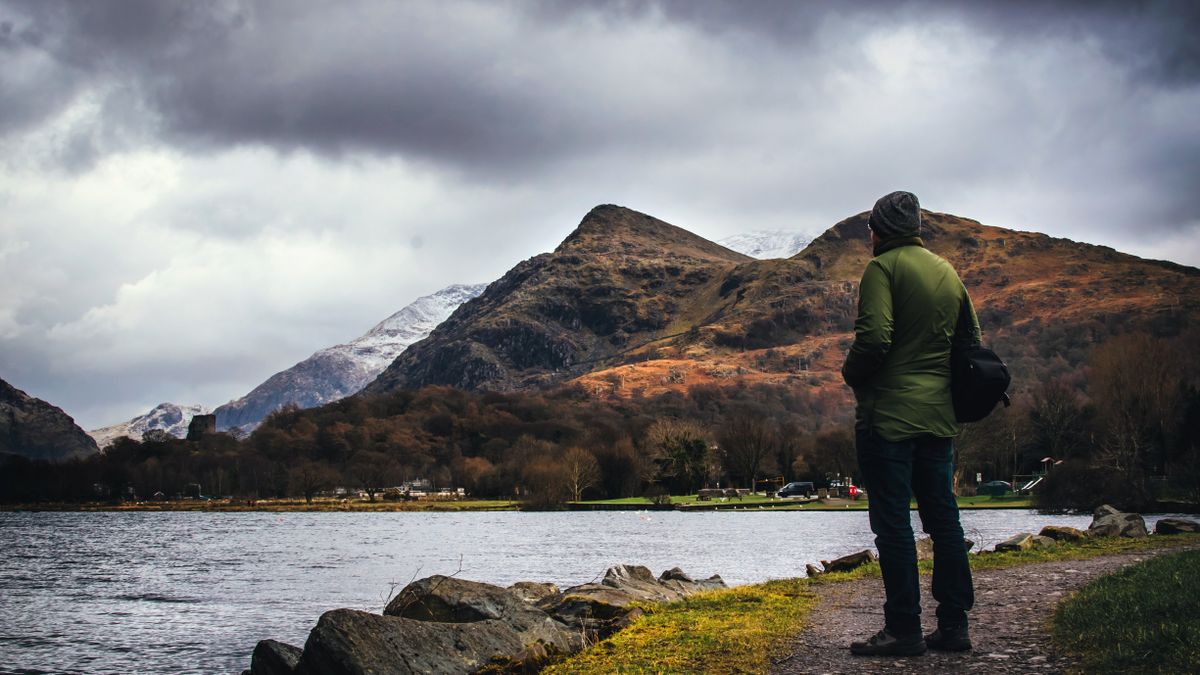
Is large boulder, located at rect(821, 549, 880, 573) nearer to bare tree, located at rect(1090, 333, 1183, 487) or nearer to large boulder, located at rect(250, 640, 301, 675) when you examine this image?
large boulder, located at rect(250, 640, 301, 675)

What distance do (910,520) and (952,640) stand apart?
1.38 m

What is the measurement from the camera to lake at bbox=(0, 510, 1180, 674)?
31.8 m

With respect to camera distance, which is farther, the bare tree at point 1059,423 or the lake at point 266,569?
the bare tree at point 1059,423

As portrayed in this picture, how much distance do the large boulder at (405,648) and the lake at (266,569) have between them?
14353mm

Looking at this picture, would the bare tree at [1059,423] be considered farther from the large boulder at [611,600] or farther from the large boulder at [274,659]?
the large boulder at [274,659]

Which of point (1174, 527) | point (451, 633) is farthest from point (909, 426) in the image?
point (1174, 527)

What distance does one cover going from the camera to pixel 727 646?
1236cm

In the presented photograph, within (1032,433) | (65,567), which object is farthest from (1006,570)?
(1032,433)

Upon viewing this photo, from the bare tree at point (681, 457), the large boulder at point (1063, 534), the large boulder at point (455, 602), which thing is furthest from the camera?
the bare tree at point (681, 457)

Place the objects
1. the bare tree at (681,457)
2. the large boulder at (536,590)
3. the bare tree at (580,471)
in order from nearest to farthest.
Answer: the large boulder at (536,590), the bare tree at (681,457), the bare tree at (580,471)

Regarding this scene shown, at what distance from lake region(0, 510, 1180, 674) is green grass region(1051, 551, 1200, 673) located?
21.3 m

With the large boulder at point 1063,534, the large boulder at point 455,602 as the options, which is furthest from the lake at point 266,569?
the large boulder at point 1063,534

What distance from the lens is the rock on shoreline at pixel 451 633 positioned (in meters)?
13.9

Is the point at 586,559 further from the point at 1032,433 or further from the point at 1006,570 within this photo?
the point at 1032,433
